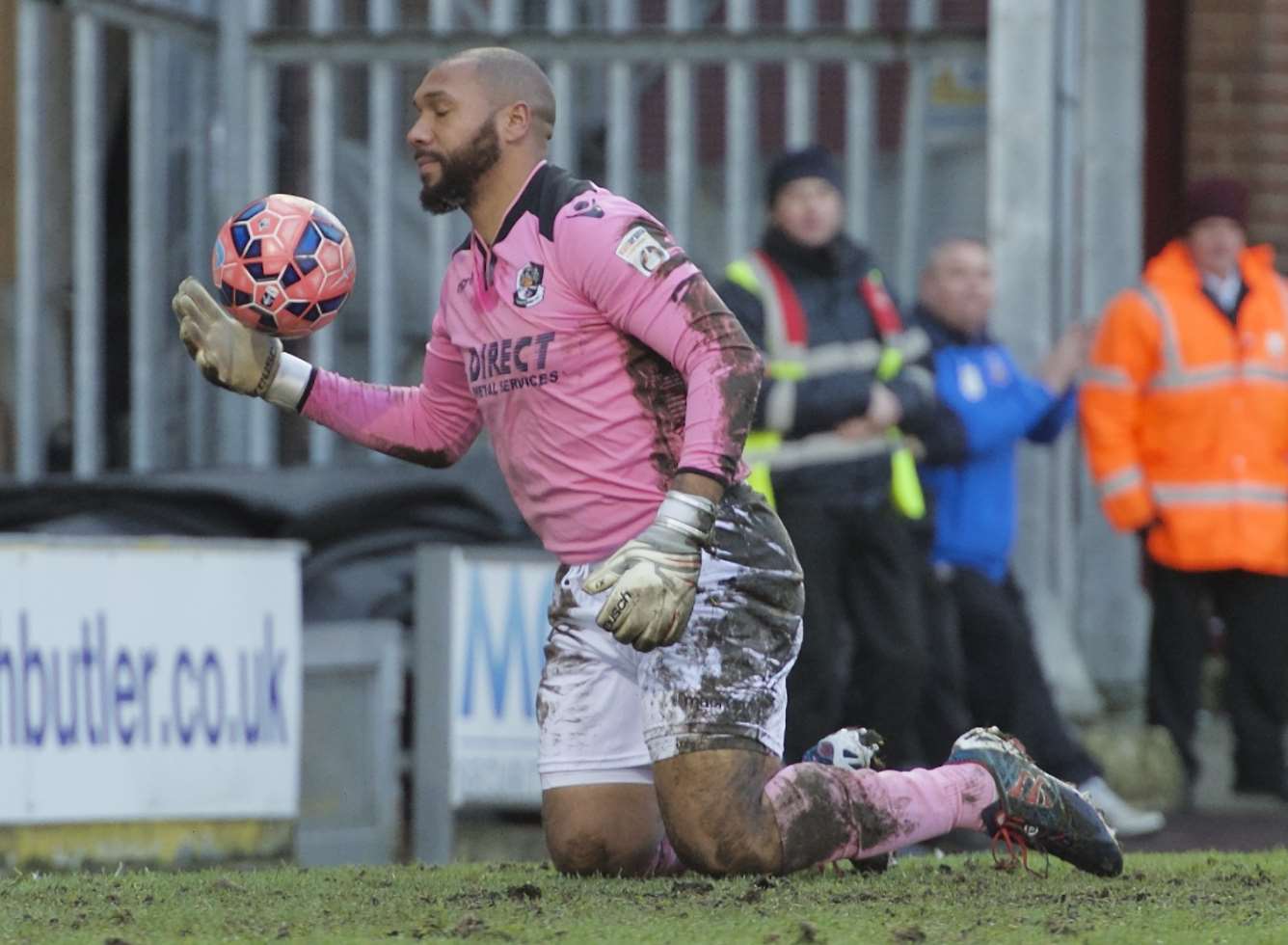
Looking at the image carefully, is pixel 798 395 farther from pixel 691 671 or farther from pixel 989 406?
pixel 691 671

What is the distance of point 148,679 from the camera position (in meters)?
8.02

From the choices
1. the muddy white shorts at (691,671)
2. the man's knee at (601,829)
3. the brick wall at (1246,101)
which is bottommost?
the man's knee at (601,829)

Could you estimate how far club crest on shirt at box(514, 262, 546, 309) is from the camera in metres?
5.66

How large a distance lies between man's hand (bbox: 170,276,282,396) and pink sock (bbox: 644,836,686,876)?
136 cm

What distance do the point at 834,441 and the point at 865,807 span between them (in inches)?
111

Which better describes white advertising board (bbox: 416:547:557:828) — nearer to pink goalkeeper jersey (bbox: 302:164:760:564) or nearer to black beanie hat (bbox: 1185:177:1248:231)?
pink goalkeeper jersey (bbox: 302:164:760:564)

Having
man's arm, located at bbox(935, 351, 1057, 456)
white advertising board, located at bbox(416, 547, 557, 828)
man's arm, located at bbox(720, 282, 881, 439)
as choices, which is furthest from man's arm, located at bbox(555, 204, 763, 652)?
man's arm, located at bbox(935, 351, 1057, 456)

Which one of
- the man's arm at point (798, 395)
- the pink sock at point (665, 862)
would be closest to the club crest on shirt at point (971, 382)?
the man's arm at point (798, 395)

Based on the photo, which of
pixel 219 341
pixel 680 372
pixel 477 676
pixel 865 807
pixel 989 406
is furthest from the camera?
pixel 989 406

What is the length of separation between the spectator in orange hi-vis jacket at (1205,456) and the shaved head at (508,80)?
425cm

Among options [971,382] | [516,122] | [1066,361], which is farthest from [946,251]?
[516,122]

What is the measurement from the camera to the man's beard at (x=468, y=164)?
573cm

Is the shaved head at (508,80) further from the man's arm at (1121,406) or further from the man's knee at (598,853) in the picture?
the man's arm at (1121,406)

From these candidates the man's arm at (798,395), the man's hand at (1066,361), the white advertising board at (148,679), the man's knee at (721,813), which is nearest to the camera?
the man's knee at (721,813)
